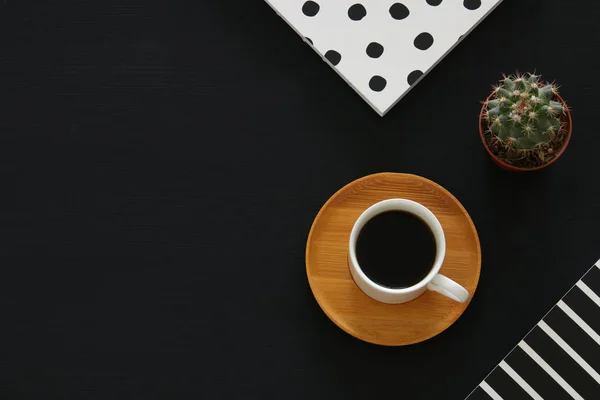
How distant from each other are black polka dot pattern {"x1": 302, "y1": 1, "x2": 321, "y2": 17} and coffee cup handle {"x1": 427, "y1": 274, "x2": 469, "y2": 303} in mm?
441

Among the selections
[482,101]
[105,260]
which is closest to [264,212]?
[105,260]

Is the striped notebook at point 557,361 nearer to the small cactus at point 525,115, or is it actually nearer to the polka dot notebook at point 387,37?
the small cactus at point 525,115

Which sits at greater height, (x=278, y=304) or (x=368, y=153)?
(x=368, y=153)

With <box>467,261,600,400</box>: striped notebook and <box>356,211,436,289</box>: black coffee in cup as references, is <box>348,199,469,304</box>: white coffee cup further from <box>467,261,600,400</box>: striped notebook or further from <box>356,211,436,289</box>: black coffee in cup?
<box>467,261,600,400</box>: striped notebook

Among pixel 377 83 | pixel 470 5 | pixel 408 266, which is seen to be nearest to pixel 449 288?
pixel 408 266

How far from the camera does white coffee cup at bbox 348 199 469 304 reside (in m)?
1.09

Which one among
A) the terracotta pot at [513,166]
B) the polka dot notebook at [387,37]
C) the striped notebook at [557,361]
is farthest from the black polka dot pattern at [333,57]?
the striped notebook at [557,361]

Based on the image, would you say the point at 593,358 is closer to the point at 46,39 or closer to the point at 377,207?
the point at 377,207

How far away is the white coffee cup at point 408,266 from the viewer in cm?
109

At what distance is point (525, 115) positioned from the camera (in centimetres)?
111

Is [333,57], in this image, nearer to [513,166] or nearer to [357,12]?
[357,12]

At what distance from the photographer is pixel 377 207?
1119 millimetres

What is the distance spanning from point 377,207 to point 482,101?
254 millimetres

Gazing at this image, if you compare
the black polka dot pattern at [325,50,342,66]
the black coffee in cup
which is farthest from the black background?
the black coffee in cup
